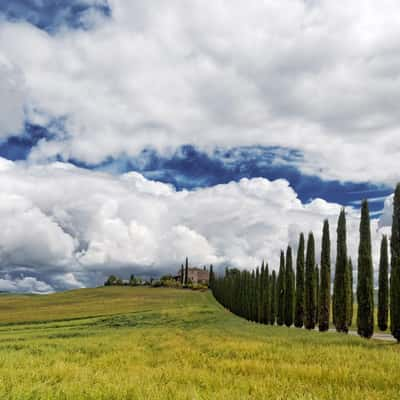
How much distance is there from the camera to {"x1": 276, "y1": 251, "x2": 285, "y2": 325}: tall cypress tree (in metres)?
47.8

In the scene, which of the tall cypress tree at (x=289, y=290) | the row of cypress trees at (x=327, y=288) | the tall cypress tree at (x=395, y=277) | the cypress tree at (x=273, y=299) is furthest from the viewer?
the cypress tree at (x=273, y=299)

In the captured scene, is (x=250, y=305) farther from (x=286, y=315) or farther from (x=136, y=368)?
(x=136, y=368)

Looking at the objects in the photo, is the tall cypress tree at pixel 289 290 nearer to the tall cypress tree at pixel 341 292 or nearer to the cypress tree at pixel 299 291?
the cypress tree at pixel 299 291

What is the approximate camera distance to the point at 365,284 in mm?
30875

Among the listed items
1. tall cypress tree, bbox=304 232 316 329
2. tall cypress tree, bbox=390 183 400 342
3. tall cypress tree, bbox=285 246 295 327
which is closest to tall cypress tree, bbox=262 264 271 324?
tall cypress tree, bbox=285 246 295 327

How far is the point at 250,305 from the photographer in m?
62.9

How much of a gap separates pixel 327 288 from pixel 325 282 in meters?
0.55

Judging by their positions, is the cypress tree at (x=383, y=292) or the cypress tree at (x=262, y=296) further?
the cypress tree at (x=262, y=296)

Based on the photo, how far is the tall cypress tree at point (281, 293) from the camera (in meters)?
47.8

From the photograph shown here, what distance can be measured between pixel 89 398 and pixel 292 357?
816 centimetres

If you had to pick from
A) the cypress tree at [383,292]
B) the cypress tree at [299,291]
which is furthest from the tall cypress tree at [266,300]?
the cypress tree at [383,292]

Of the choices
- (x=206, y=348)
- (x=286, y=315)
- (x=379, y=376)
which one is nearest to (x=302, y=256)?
(x=286, y=315)

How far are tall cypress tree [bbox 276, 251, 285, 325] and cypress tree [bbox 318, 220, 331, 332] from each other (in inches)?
394

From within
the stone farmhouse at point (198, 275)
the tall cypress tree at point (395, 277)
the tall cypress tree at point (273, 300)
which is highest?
the tall cypress tree at point (395, 277)
